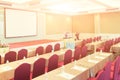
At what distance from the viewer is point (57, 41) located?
10281 millimetres

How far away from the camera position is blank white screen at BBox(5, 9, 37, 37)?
357 inches

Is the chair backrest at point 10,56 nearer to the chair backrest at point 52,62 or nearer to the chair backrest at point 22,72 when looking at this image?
the chair backrest at point 52,62

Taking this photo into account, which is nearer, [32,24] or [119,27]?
[32,24]

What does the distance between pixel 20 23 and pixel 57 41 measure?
275 cm

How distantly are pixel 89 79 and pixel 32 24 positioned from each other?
7.93m

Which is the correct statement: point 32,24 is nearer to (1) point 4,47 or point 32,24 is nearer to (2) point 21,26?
(2) point 21,26

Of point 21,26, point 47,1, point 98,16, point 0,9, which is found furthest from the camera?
point 98,16

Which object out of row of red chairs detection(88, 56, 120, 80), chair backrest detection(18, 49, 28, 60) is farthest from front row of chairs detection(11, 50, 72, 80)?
chair backrest detection(18, 49, 28, 60)

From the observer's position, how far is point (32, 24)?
10680 millimetres

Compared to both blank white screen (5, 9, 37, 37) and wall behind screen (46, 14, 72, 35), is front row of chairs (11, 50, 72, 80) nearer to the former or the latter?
blank white screen (5, 9, 37, 37)

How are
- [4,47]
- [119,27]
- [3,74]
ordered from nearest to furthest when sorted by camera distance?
[3,74] < [4,47] < [119,27]

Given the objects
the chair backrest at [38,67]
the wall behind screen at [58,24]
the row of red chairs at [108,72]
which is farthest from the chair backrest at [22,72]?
the wall behind screen at [58,24]

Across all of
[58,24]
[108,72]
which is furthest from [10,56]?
[58,24]

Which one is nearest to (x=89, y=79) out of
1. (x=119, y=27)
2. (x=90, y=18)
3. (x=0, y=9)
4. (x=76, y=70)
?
(x=76, y=70)
